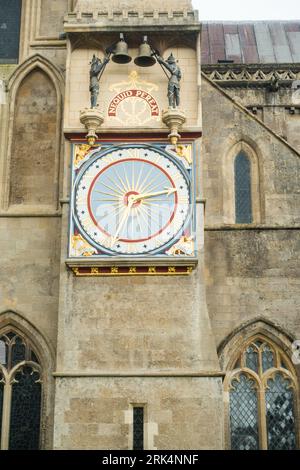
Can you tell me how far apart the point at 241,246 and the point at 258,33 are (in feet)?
45.9

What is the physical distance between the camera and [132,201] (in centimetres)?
1794

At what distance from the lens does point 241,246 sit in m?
19.2

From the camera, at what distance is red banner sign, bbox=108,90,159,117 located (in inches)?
731

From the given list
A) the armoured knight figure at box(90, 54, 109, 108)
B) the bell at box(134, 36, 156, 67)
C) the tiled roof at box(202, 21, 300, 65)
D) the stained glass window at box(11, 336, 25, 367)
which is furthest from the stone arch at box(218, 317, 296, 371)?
the tiled roof at box(202, 21, 300, 65)

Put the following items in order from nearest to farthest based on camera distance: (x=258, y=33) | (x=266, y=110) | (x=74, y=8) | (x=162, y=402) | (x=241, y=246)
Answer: (x=162, y=402) → (x=241, y=246) → (x=74, y=8) → (x=266, y=110) → (x=258, y=33)

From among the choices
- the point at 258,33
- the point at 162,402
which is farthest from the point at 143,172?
the point at 258,33

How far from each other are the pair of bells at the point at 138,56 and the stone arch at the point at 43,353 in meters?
5.39

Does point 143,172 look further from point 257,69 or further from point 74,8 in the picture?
point 257,69

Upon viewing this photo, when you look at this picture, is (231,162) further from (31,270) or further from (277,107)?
(277,107)

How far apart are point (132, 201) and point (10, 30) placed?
5.55 m

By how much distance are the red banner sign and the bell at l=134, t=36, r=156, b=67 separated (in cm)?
56

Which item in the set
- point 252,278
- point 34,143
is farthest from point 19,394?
point 34,143

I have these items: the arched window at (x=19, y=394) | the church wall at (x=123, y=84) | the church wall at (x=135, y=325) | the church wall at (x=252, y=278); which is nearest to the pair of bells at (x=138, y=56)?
the church wall at (x=123, y=84)

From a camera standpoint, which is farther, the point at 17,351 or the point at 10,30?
the point at 10,30
